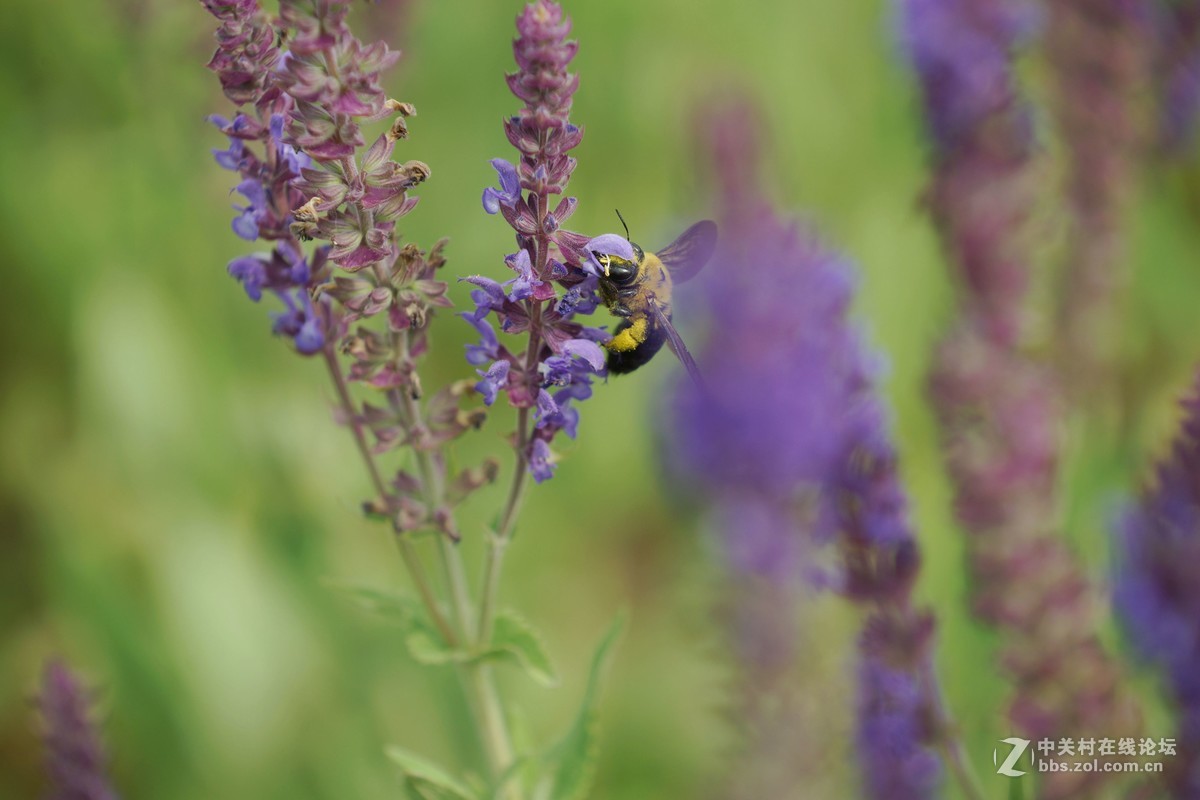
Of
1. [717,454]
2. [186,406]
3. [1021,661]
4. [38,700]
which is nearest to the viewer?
[717,454]

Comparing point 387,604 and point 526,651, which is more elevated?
point 387,604

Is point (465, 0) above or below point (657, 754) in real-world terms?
above

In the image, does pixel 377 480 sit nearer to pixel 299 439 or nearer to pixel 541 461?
pixel 541 461

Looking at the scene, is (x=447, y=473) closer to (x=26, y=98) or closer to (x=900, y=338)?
(x=900, y=338)

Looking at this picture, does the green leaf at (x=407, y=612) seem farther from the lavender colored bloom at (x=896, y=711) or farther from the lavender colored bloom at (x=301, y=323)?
the lavender colored bloom at (x=896, y=711)

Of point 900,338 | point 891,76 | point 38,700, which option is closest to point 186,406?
point 38,700

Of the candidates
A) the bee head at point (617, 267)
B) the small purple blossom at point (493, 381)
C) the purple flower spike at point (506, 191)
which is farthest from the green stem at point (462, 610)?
the bee head at point (617, 267)

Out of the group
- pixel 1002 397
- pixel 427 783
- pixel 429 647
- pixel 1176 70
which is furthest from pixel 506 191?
pixel 1176 70
